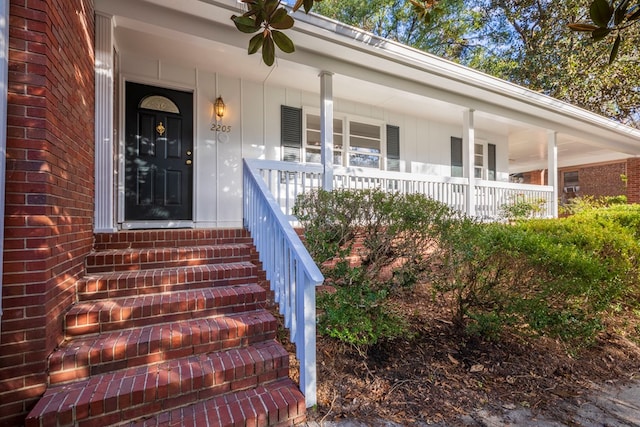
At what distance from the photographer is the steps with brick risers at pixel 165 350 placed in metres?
1.89

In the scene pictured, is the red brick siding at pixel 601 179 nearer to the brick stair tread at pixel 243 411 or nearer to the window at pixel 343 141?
the window at pixel 343 141

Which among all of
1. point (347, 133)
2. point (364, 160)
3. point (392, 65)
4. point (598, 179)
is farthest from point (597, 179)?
point (392, 65)

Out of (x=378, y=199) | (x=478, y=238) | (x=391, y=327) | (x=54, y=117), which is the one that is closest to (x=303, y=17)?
(x=378, y=199)

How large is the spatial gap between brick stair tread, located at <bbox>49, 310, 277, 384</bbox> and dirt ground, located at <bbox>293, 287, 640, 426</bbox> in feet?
2.33

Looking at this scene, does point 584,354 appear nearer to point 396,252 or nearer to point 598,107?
point 396,252

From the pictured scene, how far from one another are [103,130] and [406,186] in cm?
456

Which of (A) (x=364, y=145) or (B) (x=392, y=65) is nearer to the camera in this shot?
(B) (x=392, y=65)

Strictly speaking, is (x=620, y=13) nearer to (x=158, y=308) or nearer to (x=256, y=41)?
(x=256, y=41)

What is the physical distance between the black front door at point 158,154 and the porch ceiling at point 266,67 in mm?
635

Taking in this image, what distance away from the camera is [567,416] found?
2.21m

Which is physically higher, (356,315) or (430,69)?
(430,69)

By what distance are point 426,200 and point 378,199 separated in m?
0.50

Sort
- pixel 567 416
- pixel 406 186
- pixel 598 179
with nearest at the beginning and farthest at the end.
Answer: pixel 567 416 < pixel 406 186 < pixel 598 179

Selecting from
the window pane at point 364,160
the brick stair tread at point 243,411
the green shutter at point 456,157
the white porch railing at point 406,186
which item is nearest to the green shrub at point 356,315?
the brick stair tread at point 243,411
